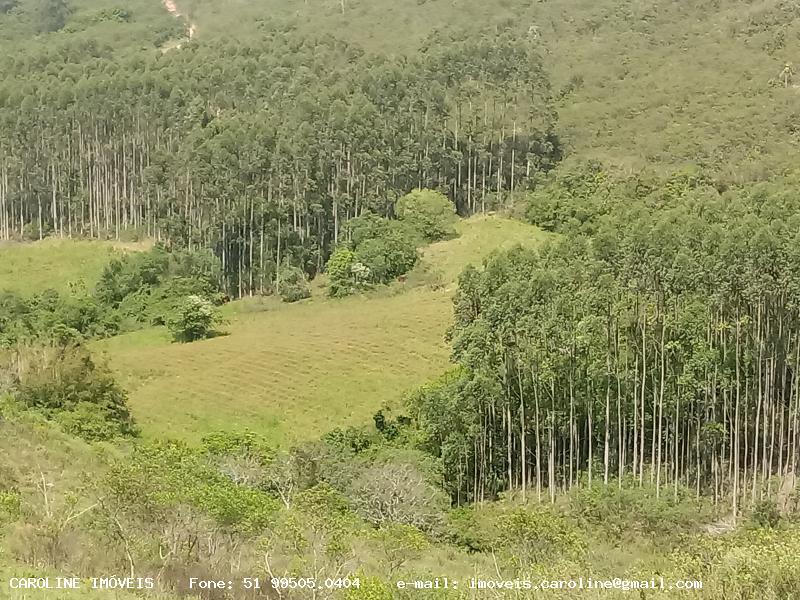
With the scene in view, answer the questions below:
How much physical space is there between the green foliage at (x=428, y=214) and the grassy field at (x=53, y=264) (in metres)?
22.9

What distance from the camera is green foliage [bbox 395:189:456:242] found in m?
68.2

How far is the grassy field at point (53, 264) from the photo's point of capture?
64875 mm

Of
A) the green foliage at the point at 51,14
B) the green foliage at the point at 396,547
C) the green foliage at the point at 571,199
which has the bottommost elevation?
the green foliage at the point at 396,547

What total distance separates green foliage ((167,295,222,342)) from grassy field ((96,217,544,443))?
1289 millimetres

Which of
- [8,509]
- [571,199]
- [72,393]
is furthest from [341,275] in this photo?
[8,509]

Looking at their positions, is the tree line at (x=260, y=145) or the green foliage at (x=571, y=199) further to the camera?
the tree line at (x=260, y=145)

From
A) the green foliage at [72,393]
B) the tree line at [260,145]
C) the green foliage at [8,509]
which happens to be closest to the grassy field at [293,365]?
the green foliage at [72,393]

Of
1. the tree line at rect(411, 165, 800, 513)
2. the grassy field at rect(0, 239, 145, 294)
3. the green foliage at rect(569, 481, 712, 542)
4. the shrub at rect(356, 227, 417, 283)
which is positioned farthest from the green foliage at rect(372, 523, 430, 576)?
the grassy field at rect(0, 239, 145, 294)

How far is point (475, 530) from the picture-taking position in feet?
93.2

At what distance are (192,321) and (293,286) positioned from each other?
1122 centimetres

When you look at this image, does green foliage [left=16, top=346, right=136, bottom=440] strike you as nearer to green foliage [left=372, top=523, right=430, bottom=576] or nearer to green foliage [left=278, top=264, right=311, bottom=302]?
green foliage [left=372, top=523, right=430, bottom=576]

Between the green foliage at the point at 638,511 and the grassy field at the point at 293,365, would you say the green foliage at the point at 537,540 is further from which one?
the grassy field at the point at 293,365

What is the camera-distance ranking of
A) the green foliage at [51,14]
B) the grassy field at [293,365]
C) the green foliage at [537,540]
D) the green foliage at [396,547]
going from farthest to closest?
the green foliage at [51,14], the grassy field at [293,365], the green foliage at [537,540], the green foliage at [396,547]

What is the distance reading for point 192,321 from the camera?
5419 cm
